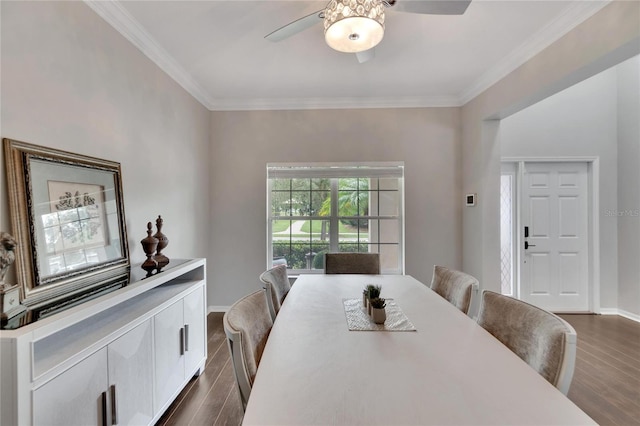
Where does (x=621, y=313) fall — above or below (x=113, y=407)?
below

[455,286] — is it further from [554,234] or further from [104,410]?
[554,234]

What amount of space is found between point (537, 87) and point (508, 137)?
139 centimetres

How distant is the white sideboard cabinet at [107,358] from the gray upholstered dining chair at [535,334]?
1.81 metres

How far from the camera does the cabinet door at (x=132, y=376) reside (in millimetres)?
1312

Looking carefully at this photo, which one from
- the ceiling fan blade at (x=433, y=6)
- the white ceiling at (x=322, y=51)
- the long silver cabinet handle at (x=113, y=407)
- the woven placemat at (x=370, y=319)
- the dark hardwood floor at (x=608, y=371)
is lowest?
the dark hardwood floor at (x=608, y=371)

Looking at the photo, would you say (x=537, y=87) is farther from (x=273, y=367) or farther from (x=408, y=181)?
(x=273, y=367)

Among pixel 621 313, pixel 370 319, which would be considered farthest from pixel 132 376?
pixel 621 313

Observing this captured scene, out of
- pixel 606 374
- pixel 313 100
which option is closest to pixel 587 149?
pixel 606 374

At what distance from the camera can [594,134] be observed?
3.49 meters

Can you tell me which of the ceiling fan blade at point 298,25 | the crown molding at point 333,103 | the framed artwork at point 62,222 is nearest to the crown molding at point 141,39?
the crown molding at point 333,103

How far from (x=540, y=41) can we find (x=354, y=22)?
1.81 metres

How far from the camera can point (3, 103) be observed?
1.25 meters

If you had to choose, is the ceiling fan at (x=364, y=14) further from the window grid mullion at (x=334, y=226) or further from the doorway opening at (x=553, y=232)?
the doorway opening at (x=553, y=232)

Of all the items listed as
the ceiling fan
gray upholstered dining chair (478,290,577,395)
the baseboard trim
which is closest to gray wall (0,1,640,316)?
the baseboard trim
